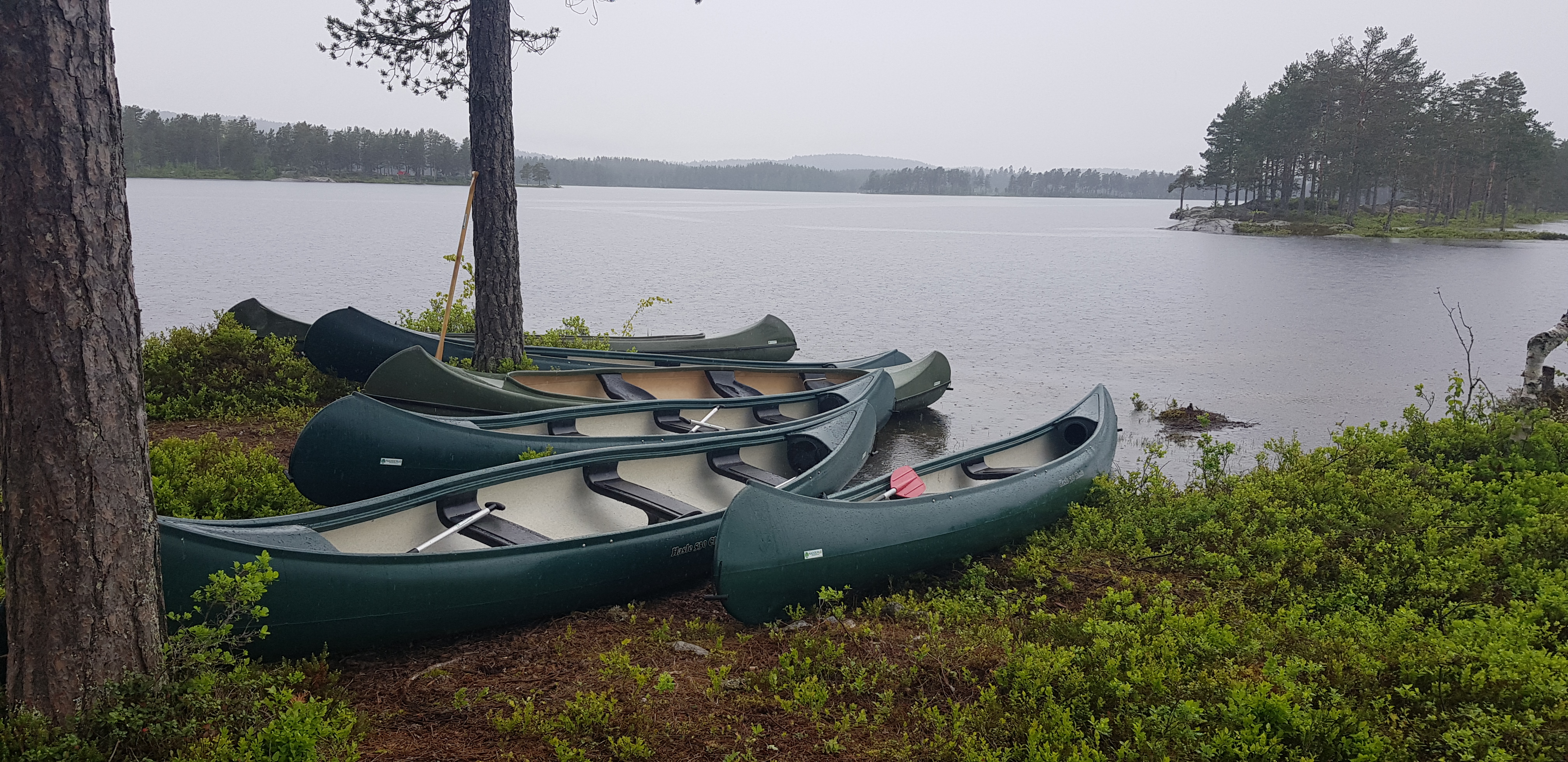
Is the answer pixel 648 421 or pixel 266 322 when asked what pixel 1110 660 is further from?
pixel 266 322

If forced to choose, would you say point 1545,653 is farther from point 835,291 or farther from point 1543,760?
point 835,291

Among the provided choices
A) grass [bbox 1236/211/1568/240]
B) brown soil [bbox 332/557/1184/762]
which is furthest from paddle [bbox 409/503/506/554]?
grass [bbox 1236/211/1568/240]

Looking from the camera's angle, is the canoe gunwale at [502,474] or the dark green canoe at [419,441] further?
the dark green canoe at [419,441]

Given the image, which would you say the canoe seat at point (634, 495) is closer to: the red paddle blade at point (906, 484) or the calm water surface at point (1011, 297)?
the red paddle blade at point (906, 484)

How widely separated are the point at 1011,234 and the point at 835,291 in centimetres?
4658

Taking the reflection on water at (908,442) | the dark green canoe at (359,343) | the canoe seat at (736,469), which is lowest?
the reflection on water at (908,442)

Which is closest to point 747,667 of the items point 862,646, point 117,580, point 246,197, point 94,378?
point 862,646

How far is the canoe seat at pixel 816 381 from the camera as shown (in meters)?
12.1

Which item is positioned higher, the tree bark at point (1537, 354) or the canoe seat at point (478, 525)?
the tree bark at point (1537, 354)

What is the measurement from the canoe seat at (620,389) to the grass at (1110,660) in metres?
4.45

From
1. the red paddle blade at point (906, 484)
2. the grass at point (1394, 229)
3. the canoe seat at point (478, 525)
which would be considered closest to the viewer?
the canoe seat at point (478, 525)

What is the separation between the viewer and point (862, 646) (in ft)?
17.2

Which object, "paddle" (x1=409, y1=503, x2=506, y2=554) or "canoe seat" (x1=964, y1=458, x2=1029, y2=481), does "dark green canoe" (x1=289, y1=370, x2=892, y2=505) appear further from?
"canoe seat" (x1=964, y1=458, x2=1029, y2=481)

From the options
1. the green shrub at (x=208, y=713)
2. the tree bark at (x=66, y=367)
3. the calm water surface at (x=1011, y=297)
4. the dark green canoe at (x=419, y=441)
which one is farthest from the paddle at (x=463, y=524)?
the calm water surface at (x=1011, y=297)
